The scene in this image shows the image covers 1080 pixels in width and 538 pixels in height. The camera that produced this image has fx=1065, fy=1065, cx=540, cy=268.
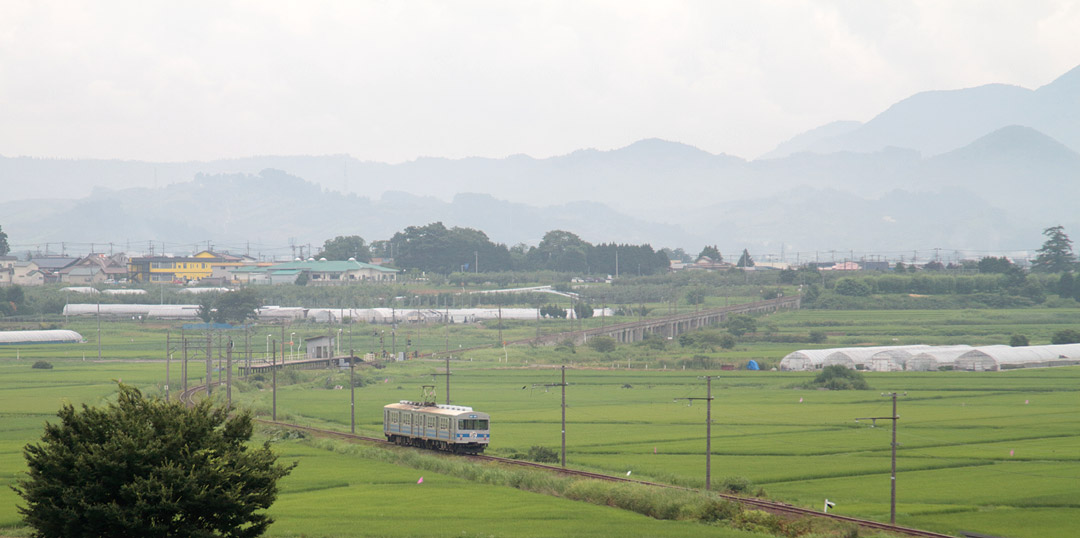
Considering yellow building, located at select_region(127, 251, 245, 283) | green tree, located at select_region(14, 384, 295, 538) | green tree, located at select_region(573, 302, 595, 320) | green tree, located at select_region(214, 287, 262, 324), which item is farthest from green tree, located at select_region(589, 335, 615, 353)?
yellow building, located at select_region(127, 251, 245, 283)

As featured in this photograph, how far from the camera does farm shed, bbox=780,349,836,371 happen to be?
8512 cm

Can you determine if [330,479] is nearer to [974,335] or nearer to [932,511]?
[932,511]

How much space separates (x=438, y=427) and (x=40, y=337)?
76.7 metres

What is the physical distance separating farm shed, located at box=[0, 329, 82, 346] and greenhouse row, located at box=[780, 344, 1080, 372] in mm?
70645

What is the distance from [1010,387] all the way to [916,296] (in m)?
76.0

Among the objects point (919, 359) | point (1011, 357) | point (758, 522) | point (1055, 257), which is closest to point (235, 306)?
point (919, 359)

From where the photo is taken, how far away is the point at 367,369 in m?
88.8

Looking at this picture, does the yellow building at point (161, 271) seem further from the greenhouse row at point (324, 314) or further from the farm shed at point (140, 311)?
the greenhouse row at point (324, 314)

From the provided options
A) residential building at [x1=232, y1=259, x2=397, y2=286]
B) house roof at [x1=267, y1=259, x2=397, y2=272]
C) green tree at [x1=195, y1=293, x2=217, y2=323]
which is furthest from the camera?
house roof at [x1=267, y1=259, x2=397, y2=272]

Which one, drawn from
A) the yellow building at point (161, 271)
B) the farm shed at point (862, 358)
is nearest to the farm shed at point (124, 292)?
the yellow building at point (161, 271)

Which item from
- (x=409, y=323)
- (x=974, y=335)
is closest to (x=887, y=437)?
(x=974, y=335)

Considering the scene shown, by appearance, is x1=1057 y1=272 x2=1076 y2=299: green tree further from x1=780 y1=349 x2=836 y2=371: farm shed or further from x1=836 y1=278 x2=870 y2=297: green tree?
x1=780 y1=349 x2=836 y2=371: farm shed

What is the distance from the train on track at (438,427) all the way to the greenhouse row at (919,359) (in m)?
45.2

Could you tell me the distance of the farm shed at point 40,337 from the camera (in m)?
106
